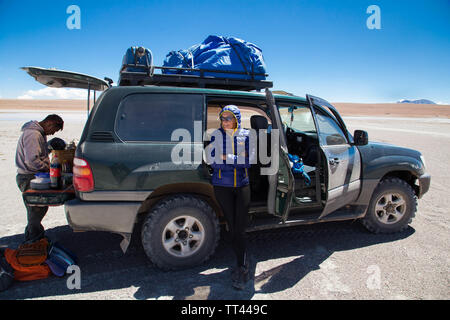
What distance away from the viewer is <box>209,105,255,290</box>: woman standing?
2834 mm

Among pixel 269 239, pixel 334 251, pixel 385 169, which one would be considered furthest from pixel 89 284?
pixel 385 169

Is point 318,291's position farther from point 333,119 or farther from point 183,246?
point 333,119

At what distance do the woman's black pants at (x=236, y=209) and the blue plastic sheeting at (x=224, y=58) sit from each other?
1.64 metres

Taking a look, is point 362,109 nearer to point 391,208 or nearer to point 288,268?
point 391,208

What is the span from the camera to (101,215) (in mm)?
2811

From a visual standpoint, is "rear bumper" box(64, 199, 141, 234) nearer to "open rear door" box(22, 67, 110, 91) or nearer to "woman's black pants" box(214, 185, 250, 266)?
"woman's black pants" box(214, 185, 250, 266)

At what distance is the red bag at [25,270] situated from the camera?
2.86 meters

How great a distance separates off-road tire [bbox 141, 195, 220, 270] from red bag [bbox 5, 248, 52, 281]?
3.49 feet

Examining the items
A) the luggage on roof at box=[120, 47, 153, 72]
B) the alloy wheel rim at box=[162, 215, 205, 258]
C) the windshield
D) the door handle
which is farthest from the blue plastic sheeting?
the alloy wheel rim at box=[162, 215, 205, 258]

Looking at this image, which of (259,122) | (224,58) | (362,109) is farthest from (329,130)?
(362,109)

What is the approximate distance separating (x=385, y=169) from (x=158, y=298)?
3.36m

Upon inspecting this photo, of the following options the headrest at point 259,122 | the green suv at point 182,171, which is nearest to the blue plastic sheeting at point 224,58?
the green suv at point 182,171

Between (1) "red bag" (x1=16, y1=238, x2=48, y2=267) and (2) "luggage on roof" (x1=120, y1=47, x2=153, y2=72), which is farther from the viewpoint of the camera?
(2) "luggage on roof" (x1=120, y1=47, x2=153, y2=72)

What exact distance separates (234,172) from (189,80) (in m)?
1.43
